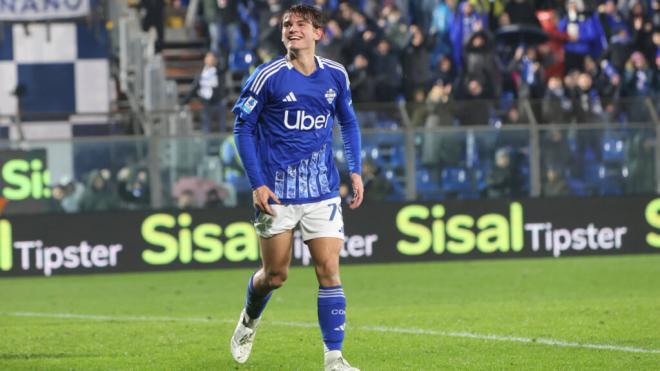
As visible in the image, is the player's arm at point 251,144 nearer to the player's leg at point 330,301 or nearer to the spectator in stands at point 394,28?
the player's leg at point 330,301

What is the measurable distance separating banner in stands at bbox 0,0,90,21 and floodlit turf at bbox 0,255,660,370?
4691 millimetres

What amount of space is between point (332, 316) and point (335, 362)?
280mm

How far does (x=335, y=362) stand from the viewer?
796cm

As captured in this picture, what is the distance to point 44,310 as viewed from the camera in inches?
536

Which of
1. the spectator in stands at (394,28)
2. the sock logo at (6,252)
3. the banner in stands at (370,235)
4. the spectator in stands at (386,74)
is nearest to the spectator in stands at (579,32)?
the spectator in stands at (394,28)

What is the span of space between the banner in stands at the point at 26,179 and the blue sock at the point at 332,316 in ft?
33.1

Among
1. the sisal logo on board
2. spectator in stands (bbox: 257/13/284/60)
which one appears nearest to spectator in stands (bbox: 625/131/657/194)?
the sisal logo on board

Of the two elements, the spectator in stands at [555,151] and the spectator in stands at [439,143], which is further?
the spectator in stands at [555,151]

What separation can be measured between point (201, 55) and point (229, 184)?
643 cm

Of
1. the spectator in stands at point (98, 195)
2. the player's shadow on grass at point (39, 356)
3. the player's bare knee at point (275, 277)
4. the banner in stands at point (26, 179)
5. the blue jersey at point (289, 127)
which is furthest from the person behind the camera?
the spectator in stands at point (98, 195)

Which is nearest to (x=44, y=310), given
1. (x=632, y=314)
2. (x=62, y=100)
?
(x=632, y=314)

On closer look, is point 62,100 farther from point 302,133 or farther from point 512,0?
point 302,133

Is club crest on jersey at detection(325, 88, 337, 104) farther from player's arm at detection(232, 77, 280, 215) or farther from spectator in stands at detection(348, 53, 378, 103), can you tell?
spectator in stands at detection(348, 53, 378, 103)

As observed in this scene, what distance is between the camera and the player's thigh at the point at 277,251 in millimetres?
8312
